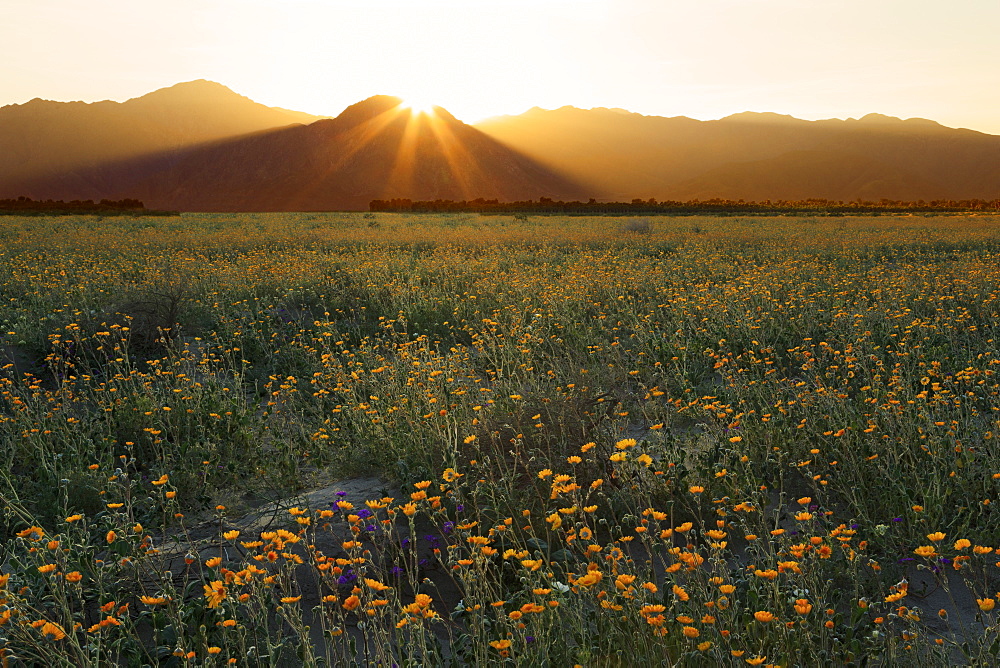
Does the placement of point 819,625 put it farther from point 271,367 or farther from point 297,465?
point 271,367

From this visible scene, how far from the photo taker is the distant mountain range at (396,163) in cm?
15162

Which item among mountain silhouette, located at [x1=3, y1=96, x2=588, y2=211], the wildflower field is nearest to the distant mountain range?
mountain silhouette, located at [x1=3, y1=96, x2=588, y2=211]

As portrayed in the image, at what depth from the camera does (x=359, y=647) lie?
2.96 meters

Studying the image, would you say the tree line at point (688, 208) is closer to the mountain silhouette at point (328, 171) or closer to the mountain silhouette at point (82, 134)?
the mountain silhouette at point (328, 171)

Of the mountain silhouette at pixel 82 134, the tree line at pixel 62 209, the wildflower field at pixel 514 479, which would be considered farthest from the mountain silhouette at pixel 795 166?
the wildflower field at pixel 514 479

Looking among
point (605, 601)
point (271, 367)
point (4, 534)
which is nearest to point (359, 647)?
→ point (605, 601)

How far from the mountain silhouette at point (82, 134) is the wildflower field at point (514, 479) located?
181716 mm

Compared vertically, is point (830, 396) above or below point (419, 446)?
above

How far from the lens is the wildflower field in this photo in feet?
7.78

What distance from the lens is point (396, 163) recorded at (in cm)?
15600

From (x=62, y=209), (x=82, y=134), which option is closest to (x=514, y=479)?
(x=62, y=209)

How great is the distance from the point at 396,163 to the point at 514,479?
159995 mm

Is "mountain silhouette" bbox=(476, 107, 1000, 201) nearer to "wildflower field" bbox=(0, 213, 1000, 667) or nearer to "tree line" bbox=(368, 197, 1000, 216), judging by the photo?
"tree line" bbox=(368, 197, 1000, 216)

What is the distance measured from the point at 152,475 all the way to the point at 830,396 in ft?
15.7
